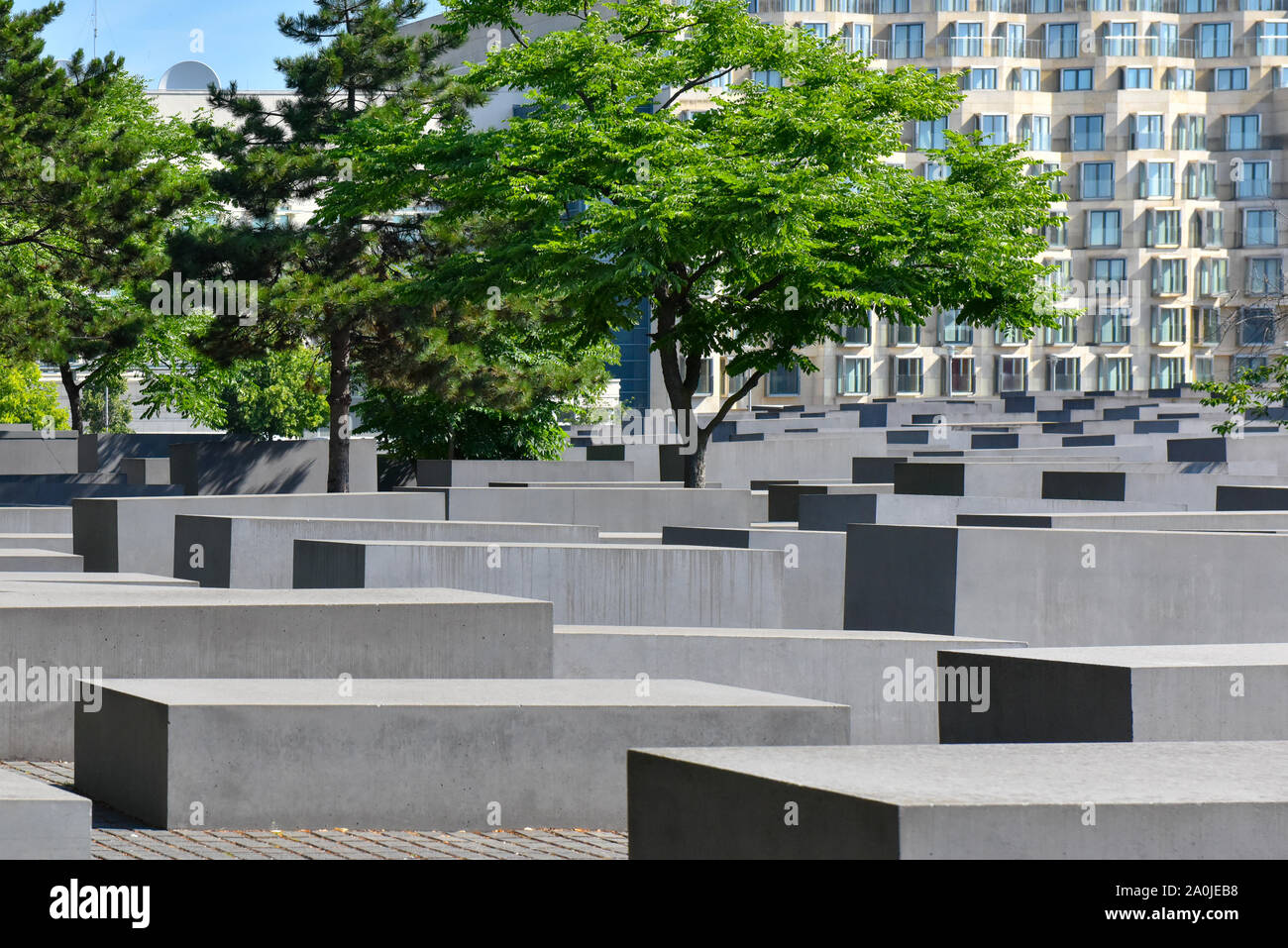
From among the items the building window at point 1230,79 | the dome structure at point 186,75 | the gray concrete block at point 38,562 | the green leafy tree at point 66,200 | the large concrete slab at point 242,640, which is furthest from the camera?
the dome structure at point 186,75

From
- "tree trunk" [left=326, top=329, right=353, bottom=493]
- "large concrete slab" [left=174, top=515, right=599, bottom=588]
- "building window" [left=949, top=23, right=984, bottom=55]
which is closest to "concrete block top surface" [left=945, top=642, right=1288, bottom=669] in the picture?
"large concrete slab" [left=174, top=515, right=599, bottom=588]

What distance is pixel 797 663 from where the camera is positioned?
1041 cm

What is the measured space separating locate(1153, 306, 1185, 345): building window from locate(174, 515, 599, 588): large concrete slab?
256 feet

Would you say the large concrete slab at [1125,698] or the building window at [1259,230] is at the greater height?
the building window at [1259,230]

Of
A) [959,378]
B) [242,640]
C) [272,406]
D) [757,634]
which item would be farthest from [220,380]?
[959,378]

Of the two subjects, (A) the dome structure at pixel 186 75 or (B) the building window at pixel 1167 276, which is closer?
(B) the building window at pixel 1167 276

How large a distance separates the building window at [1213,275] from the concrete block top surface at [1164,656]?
8493 centimetres

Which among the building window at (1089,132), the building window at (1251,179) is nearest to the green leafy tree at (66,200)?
the building window at (1089,132)

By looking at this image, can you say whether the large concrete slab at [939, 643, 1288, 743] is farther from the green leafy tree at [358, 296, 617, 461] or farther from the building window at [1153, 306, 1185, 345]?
the building window at [1153, 306, 1185, 345]

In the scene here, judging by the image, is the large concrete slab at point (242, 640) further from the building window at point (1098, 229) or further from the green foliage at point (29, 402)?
the building window at point (1098, 229)

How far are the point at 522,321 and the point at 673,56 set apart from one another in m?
5.90

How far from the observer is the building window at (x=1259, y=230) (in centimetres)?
8869
